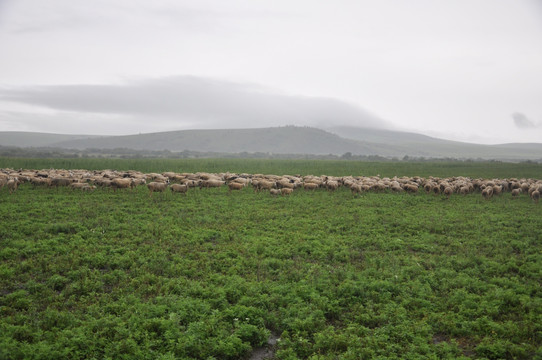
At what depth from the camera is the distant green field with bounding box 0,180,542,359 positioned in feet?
22.3

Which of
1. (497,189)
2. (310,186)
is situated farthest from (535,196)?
(310,186)

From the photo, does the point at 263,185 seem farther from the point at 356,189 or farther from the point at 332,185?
the point at 356,189

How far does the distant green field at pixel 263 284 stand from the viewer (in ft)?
22.3

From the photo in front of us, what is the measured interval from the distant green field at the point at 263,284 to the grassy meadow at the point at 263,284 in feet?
0.14

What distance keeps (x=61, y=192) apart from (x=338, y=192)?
69.7ft

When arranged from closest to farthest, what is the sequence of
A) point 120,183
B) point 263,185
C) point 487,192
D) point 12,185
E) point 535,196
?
point 12,185 < point 535,196 < point 120,183 < point 487,192 < point 263,185

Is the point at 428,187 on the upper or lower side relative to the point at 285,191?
upper

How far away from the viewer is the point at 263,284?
30.8 ft

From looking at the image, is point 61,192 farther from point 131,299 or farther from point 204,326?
point 204,326

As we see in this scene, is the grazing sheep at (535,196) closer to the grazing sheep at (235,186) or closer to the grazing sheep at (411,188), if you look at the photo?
the grazing sheep at (411,188)

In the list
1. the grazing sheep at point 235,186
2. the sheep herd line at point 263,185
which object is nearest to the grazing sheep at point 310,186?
the sheep herd line at point 263,185

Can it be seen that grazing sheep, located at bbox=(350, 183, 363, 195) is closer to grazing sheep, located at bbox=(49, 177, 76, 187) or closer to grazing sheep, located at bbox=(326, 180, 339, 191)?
grazing sheep, located at bbox=(326, 180, 339, 191)

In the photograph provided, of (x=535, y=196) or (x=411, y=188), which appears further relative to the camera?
(x=411, y=188)

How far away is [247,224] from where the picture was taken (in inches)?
619
